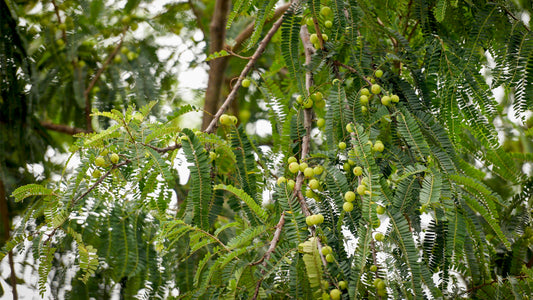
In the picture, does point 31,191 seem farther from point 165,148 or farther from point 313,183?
point 313,183

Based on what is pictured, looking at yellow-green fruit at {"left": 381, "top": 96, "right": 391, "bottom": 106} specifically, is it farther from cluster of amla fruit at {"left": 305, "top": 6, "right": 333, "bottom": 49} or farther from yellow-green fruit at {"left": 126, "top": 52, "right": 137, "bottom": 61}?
yellow-green fruit at {"left": 126, "top": 52, "right": 137, "bottom": 61}

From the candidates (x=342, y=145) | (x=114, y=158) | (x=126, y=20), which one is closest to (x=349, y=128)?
(x=342, y=145)

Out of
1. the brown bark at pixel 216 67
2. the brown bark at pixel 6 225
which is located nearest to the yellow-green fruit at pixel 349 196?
the brown bark at pixel 6 225

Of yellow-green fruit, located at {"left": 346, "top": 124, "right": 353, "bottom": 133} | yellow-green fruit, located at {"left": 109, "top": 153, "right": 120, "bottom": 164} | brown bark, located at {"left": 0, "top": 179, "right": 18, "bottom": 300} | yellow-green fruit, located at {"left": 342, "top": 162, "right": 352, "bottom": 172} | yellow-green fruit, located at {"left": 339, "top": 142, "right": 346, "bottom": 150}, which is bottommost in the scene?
brown bark, located at {"left": 0, "top": 179, "right": 18, "bottom": 300}

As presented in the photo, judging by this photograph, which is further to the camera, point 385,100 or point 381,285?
point 385,100

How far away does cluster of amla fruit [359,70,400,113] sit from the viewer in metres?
1.13

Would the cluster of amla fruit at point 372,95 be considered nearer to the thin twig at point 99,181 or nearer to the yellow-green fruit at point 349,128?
the yellow-green fruit at point 349,128

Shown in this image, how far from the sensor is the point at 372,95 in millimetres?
1221

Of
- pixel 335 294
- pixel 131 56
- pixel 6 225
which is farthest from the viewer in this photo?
pixel 131 56

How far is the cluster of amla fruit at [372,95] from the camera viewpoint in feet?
3.72

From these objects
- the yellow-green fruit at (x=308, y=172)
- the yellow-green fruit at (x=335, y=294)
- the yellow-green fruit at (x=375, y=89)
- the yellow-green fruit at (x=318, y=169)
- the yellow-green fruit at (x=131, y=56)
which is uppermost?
the yellow-green fruit at (x=131, y=56)

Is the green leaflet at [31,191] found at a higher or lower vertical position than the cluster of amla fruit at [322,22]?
lower

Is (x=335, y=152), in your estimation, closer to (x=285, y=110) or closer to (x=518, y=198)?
(x=285, y=110)

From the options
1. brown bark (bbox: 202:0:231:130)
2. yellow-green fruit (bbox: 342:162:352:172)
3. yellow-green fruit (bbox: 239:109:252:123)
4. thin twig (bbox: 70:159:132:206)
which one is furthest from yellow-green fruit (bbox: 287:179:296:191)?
yellow-green fruit (bbox: 239:109:252:123)
